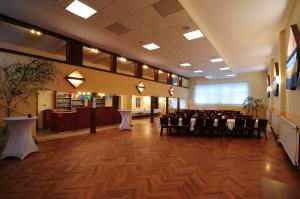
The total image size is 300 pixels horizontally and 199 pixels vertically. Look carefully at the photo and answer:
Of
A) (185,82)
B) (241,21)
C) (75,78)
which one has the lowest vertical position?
(75,78)

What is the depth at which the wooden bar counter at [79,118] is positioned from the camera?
21.4 feet

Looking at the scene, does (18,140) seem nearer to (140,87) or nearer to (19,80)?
(19,80)

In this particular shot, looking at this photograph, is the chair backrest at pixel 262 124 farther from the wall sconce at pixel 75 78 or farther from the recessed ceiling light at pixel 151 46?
the wall sconce at pixel 75 78

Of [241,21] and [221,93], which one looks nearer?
[241,21]

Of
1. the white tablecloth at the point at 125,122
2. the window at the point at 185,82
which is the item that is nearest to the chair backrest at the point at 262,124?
the white tablecloth at the point at 125,122

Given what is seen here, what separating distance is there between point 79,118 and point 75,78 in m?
2.39

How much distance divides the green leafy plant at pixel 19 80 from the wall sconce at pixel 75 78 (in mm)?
913

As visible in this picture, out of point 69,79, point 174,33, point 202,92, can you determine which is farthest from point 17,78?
point 202,92

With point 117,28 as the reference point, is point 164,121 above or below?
below

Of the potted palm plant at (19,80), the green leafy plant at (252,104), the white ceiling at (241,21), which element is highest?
the white ceiling at (241,21)

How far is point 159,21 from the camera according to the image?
4074mm

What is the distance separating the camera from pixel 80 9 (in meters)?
3.70

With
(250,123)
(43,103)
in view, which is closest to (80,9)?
(43,103)

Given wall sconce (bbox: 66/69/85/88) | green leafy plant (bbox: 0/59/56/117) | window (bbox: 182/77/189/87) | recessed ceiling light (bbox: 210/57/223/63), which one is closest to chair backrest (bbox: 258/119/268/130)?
recessed ceiling light (bbox: 210/57/223/63)
